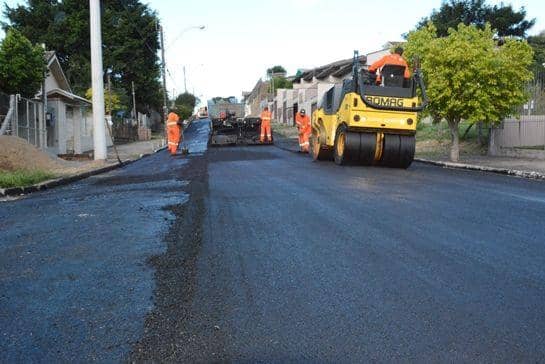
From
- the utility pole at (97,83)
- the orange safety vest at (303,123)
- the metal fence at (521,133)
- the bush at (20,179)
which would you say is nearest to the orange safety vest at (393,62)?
the metal fence at (521,133)

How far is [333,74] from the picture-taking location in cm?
6134

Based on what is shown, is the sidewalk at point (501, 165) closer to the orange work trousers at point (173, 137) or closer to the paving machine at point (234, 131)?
the orange work trousers at point (173, 137)

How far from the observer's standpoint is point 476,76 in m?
18.4

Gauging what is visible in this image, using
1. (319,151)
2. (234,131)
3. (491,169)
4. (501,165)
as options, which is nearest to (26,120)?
(319,151)

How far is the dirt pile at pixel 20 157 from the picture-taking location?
15.3 metres

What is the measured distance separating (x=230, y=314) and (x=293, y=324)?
0.48m

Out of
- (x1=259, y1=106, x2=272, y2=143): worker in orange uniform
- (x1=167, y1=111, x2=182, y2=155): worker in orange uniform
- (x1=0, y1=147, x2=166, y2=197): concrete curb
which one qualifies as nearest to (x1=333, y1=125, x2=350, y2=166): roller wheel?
(x1=0, y1=147, x2=166, y2=197): concrete curb

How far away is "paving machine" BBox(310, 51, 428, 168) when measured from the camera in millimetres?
15914

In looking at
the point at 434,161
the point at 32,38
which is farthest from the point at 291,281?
the point at 32,38

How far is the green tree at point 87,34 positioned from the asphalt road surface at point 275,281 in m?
40.8

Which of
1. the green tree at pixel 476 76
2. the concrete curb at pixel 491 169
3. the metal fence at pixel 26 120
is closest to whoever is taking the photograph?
the concrete curb at pixel 491 169

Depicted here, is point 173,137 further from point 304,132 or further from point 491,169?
point 491,169

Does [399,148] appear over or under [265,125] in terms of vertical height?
under

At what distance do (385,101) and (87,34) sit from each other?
1489 inches
